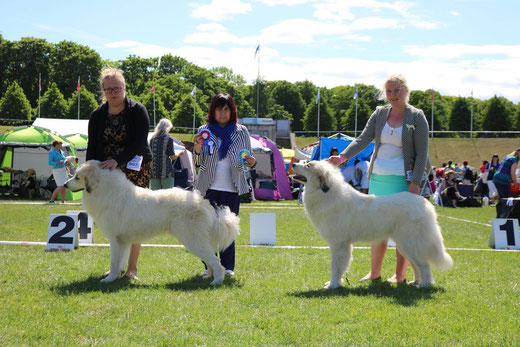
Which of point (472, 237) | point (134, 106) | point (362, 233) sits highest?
point (134, 106)

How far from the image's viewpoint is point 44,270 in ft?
16.8

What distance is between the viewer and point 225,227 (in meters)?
4.74

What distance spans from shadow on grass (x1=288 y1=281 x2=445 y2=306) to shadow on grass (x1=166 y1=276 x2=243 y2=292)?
70 cm

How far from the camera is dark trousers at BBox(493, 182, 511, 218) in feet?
34.7

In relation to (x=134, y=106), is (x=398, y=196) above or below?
below

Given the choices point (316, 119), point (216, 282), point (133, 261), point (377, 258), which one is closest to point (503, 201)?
point (377, 258)

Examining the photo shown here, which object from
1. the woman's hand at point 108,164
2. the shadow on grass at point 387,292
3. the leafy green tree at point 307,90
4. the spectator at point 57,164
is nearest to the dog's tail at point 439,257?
the shadow on grass at point 387,292

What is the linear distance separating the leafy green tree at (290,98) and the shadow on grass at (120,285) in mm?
75910

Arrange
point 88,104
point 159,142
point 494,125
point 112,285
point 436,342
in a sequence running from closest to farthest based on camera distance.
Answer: point 436,342, point 112,285, point 159,142, point 88,104, point 494,125

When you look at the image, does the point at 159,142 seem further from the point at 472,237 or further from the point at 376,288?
the point at 472,237

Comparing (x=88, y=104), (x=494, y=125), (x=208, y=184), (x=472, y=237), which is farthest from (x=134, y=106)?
(x=494, y=125)

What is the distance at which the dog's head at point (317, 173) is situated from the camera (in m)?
4.60

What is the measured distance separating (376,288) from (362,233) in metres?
0.58

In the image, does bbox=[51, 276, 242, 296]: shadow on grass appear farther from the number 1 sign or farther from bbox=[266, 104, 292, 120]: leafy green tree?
bbox=[266, 104, 292, 120]: leafy green tree
